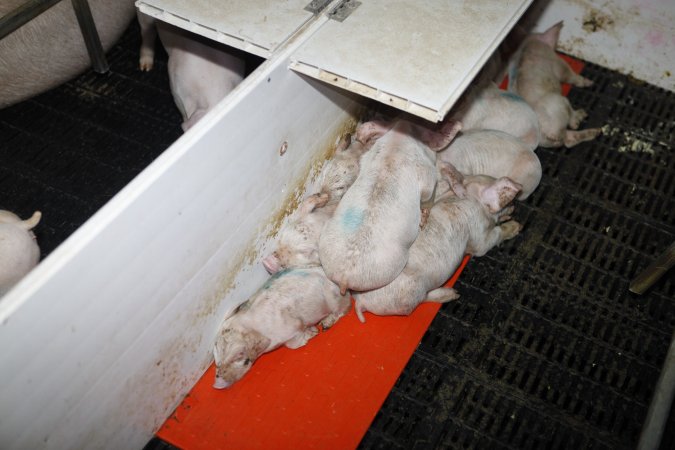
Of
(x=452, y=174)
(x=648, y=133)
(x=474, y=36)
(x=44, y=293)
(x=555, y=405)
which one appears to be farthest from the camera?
(x=648, y=133)

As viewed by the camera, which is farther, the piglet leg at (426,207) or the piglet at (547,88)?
the piglet at (547,88)

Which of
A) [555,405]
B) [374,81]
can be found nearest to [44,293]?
[374,81]

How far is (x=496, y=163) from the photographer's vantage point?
2.87m

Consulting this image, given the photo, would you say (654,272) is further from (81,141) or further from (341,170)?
(81,141)

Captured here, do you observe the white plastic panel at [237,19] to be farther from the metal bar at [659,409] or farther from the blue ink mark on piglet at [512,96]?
the metal bar at [659,409]

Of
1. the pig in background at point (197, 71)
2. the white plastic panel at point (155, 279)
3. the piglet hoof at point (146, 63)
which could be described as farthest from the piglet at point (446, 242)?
the piglet hoof at point (146, 63)

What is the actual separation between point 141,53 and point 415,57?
1.84 meters

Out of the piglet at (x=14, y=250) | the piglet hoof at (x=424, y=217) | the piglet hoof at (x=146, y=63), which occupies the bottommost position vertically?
the piglet hoof at (x=424, y=217)

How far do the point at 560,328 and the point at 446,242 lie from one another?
0.61 metres

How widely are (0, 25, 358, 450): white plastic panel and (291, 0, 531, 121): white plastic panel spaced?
0.19m

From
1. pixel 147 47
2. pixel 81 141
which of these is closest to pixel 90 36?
pixel 147 47

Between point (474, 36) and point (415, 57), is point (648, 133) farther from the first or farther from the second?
point (415, 57)

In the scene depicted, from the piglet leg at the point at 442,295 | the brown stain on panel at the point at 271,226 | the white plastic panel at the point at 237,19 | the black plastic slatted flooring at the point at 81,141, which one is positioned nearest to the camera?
the white plastic panel at the point at 237,19

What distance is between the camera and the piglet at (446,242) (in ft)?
8.14
